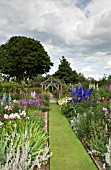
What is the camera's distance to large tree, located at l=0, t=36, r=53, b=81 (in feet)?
106

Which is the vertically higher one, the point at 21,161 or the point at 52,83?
the point at 52,83

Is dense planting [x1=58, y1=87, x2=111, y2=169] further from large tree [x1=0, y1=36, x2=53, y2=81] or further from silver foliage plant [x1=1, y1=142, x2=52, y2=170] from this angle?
large tree [x1=0, y1=36, x2=53, y2=81]

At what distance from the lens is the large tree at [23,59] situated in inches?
1271

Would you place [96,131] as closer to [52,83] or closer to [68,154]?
[68,154]

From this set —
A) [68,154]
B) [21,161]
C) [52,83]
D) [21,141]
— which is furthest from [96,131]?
[52,83]

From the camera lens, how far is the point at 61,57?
3516 centimetres

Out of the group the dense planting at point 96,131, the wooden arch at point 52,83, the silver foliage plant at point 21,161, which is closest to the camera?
the silver foliage plant at point 21,161

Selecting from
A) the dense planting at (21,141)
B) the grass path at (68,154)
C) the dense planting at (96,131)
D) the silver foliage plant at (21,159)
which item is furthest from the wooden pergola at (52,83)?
the silver foliage plant at (21,159)

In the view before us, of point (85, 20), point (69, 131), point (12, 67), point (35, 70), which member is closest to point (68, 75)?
point (35, 70)

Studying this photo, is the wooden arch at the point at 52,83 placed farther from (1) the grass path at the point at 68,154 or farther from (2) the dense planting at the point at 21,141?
(2) the dense planting at the point at 21,141

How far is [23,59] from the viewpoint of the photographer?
31.8m

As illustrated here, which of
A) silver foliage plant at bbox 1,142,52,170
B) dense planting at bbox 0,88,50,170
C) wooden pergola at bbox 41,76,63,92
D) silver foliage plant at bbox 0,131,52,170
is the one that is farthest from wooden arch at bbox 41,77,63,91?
silver foliage plant at bbox 1,142,52,170

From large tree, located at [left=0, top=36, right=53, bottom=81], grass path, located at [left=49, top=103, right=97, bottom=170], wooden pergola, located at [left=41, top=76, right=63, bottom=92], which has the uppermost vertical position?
large tree, located at [left=0, top=36, right=53, bottom=81]

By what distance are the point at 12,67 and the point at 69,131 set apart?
2742cm
